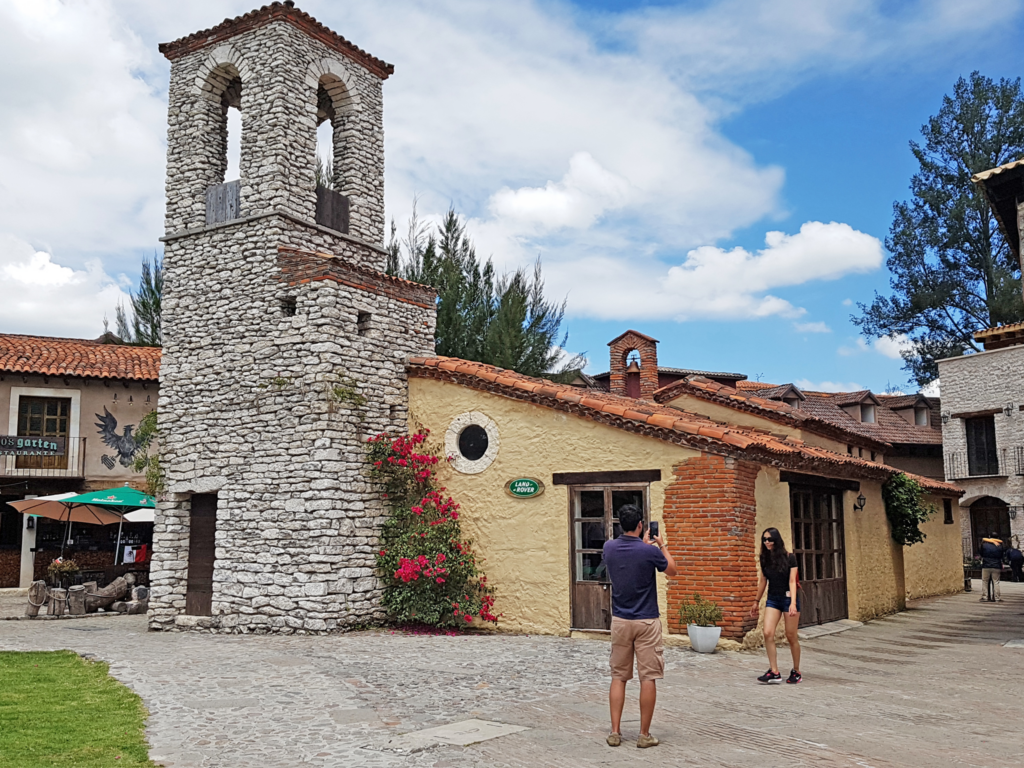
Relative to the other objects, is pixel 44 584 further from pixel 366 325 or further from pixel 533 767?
pixel 533 767

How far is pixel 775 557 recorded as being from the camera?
894 cm

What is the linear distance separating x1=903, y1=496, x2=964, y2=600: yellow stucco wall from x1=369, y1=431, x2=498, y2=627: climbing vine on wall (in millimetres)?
10093

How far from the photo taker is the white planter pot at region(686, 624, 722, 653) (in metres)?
10.6

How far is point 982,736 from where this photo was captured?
21.7ft

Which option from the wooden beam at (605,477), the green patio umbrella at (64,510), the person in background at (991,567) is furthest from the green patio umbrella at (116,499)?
the person in background at (991,567)

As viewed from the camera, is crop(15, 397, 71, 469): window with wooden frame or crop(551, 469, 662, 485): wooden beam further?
crop(15, 397, 71, 469): window with wooden frame

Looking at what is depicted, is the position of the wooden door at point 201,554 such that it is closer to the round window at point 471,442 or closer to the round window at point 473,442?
the round window at point 471,442

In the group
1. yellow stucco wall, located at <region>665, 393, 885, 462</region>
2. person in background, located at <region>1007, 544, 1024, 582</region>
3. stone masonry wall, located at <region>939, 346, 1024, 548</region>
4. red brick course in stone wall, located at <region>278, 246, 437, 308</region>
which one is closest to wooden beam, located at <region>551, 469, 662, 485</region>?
red brick course in stone wall, located at <region>278, 246, 437, 308</region>

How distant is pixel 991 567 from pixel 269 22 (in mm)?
18145

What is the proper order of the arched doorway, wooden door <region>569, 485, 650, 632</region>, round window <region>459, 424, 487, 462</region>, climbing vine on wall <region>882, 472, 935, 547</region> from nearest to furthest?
wooden door <region>569, 485, 650, 632</region> → round window <region>459, 424, 487, 462</region> → climbing vine on wall <region>882, 472, 935, 547</region> → the arched doorway

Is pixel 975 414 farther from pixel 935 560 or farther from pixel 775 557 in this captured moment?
pixel 775 557

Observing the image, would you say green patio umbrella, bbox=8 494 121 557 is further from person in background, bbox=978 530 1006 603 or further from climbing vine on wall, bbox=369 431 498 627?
person in background, bbox=978 530 1006 603

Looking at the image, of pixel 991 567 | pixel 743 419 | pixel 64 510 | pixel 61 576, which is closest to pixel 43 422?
pixel 64 510

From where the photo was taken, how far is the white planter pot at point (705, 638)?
1060 cm
